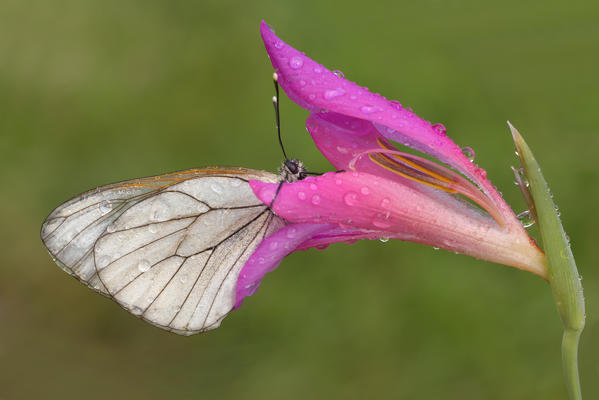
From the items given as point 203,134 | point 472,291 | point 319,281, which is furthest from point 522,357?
point 203,134

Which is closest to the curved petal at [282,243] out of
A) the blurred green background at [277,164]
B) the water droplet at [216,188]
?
the water droplet at [216,188]

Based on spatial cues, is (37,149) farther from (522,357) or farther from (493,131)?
(522,357)

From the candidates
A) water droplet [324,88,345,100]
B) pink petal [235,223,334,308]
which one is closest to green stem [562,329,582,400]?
pink petal [235,223,334,308]

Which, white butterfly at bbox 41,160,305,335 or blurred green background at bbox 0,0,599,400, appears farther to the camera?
blurred green background at bbox 0,0,599,400

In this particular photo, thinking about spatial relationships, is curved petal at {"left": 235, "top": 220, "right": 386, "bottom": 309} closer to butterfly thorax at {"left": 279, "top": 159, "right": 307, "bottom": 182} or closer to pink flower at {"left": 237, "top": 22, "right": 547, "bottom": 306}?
pink flower at {"left": 237, "top": 22, "right": 547, "bottom": 306}

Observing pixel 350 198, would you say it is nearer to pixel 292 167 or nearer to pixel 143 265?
pixel 292 167

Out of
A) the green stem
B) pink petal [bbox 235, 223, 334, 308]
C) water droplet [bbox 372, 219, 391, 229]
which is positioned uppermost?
water droplet [bbox 372, 219, 391, 229]

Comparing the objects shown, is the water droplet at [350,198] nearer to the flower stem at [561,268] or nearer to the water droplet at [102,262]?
the flower stem at [561,268]
